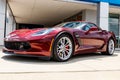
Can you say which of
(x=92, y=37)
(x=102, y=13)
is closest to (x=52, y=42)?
(x=92, y=37)

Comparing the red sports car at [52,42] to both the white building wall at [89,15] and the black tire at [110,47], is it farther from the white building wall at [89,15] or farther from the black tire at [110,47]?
the white building wall at [89,15]

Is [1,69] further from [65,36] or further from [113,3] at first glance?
[113,3]

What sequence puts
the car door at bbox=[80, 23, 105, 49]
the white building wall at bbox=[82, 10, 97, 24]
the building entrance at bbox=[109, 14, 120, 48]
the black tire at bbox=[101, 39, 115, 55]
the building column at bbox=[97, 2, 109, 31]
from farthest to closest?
the building entrance at bbox=[109, 14, 120, 48]
the white building wall at bbox=[82, 10, 97, 24]
the building column at bbox=[97, 2, 109, 31]
the black tire at bbox=[101, 39, 115, 55]
the car door at bbox=[80, 23, 105, 49]

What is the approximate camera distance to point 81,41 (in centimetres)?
591

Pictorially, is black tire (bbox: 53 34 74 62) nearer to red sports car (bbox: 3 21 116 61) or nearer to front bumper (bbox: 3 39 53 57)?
red sports car (bbox: 3 21 116 61)

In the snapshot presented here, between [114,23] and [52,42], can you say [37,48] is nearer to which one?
[52,42]

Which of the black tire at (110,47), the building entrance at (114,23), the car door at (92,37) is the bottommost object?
the black tire at (110,47)

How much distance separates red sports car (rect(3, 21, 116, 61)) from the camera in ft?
16.4

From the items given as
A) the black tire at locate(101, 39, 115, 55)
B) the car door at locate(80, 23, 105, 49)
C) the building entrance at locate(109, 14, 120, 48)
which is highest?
the building entrance at locate(109, 14, 120, 48)

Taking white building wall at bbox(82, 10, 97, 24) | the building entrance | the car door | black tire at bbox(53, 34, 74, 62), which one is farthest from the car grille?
the building entrance

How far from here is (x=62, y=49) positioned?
539 centimetres

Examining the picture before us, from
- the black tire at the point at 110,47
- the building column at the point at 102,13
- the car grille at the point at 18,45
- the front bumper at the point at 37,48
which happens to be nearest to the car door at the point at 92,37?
the black tire at the point at 110,47

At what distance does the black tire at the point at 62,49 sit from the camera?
17.0 ft

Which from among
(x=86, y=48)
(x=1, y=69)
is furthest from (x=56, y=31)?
(x=1, y=69)
